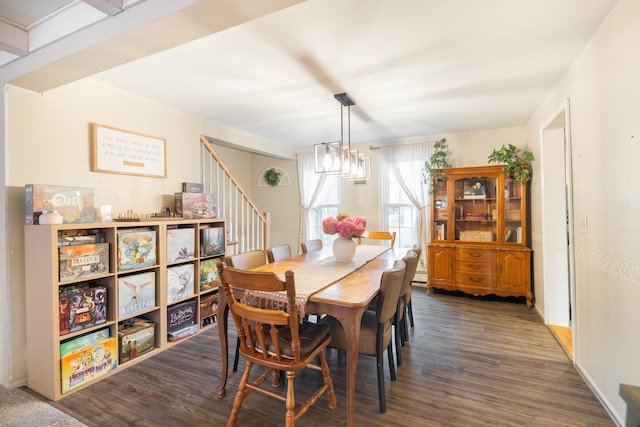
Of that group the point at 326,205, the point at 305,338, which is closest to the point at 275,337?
the point at 305,338

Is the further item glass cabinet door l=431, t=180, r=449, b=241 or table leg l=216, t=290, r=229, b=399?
glass cabinet door l=431, t=180, r=449, b=241

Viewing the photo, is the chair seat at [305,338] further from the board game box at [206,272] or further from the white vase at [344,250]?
the board game box at [206,272]

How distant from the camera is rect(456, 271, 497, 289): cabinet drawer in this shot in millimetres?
4160

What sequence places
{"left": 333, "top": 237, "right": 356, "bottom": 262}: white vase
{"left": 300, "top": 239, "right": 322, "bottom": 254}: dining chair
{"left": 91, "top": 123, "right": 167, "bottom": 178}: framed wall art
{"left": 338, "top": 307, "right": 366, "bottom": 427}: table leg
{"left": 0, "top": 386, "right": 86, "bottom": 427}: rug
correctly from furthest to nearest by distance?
{"left": 300, "top": 239, "right": 322, "bottom": 254}: dining chair → {"left": 333, "top": 237, "right": 356, "bottom": 262}: white vase → {"left": 91, "top": 123, "right": 167, "bottom": 178}: framed wall art → {"left": 0, "top": 386, "right": 86, "bottom": 427}: rug → {"left": 338, "top": 307, "right": 366, "bottom": 427}: table leg

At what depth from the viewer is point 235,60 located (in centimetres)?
234

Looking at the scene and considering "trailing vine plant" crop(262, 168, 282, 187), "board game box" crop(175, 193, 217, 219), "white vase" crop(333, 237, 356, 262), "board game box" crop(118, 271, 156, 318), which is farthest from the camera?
"trailing vine plant" crop(262, 168, 282, 187)

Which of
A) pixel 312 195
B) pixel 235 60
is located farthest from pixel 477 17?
pixel 312 195

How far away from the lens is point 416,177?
16.2ft

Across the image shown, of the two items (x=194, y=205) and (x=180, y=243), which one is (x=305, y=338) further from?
(x=194, y=205)

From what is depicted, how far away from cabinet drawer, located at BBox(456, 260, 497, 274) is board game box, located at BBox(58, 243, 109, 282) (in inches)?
164

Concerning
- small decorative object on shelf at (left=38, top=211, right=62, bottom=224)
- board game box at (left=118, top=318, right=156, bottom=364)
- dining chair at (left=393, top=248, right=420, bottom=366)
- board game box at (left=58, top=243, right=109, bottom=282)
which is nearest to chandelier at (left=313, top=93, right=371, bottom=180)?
dining chair at (left=393, top=248, right=420, bottom=366)

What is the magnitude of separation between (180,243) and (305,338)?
183 centimetres

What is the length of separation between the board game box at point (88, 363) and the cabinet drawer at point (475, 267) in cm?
410

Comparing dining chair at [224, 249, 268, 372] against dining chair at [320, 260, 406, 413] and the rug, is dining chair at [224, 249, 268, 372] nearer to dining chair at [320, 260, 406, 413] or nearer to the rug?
dining chair at [320, 260, 406, 413]
